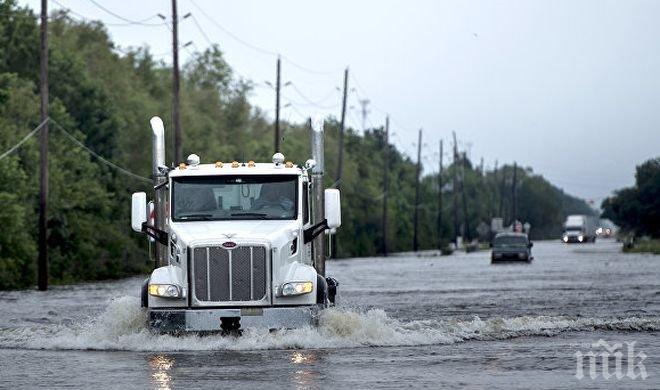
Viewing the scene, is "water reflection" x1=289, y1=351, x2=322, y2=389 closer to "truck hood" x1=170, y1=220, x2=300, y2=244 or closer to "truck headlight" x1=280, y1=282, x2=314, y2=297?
"truck headlight" x1=280, y1=282, x2=314, y2=297

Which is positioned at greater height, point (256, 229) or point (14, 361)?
point (256, 229)

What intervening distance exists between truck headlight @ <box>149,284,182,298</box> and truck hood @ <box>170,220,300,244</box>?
0.69m


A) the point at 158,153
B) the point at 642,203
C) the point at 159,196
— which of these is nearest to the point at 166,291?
the point at 159,196

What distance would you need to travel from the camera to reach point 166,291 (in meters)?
21.9

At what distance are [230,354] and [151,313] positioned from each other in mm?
1845

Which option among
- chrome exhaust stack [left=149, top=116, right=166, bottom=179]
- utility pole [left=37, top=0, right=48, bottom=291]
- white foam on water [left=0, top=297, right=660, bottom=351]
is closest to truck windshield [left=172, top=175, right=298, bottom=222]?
chrome exhaust stack [left=149, top=116, right=166, bottom=179]

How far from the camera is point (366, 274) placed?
61.9m

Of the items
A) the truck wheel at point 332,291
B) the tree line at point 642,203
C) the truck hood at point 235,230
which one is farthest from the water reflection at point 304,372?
the tree line at point 642,203

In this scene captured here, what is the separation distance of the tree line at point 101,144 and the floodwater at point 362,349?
478 cm

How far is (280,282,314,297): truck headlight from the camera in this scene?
21797 mm

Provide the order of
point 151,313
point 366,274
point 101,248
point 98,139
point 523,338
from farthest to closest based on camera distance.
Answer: point 98,139
point 101,248
point 366,274
point 523,338
point 151,313

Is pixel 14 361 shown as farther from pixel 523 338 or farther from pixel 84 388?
pixel 523 338

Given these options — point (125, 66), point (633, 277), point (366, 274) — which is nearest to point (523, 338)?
point (633, 277)

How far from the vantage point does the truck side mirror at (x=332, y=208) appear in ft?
74.9
